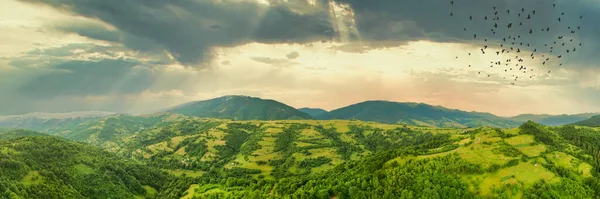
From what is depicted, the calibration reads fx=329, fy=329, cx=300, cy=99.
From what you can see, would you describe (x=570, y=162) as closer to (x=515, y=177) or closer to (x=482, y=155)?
(x=515, y=177)

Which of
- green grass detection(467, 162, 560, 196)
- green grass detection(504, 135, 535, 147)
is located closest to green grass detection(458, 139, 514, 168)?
green grass detection(467, 162, 560, 196)

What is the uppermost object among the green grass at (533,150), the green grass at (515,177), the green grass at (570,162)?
the green grass at (533,150)

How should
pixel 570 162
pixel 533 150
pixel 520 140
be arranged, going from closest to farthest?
pixel 570 162 → pixel 533 150 → pixel 520 140

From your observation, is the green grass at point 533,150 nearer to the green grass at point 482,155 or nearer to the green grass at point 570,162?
the green grass at point 570,162

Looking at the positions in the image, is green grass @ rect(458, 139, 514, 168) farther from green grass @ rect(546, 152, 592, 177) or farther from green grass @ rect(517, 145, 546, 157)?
→ green grass @ rect(546, 152, 592, 177)

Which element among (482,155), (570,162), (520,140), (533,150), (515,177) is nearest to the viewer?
(515,177)

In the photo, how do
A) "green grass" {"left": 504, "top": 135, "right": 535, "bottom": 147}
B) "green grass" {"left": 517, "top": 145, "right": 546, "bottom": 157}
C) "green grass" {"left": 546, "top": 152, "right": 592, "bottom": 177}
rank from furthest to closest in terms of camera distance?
"green grass" {"left": 504, "top": 135, "right": 535, "bottom": 147} < "green grass" {"left": 517, "top": 145, "right": 546, "bottom": 157} < "green grass" {"left": 546, "top": 152, "right": 592, "bottom": 177}

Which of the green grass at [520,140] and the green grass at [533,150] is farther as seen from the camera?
the green grass at [520,140]

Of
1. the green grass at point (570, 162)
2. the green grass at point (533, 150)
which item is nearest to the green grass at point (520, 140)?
the green grass at point (533, 150)

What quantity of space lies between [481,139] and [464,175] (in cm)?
5787

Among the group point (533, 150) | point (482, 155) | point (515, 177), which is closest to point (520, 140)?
point (533, 150)

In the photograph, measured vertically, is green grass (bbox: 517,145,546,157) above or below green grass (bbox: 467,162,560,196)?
above

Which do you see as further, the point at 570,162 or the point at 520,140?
the point at 520,140

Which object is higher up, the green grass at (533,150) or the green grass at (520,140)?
the green grass at (520,140)
